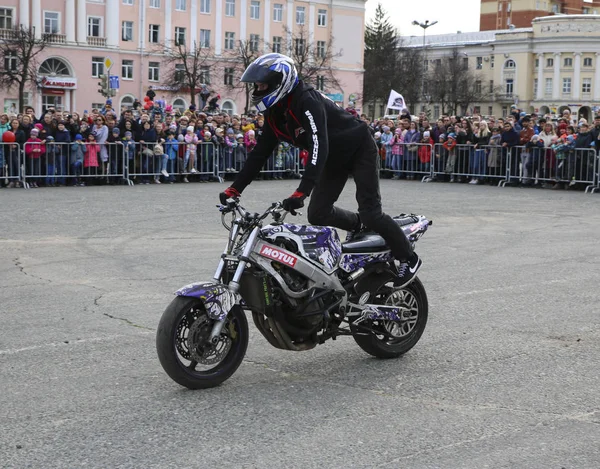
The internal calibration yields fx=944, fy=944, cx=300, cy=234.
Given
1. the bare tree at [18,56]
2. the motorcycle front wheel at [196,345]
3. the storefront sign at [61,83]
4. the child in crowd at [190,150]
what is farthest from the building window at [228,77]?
the motorcycle front wheel at [196,345]

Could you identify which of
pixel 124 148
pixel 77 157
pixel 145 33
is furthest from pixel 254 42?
pixel 77 157

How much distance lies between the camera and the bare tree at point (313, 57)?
271ft

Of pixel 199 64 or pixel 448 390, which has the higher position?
pixel 199 64

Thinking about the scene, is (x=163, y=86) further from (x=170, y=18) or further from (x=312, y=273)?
(x=312, y=273)

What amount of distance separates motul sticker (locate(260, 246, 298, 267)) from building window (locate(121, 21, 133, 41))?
79.7 metres

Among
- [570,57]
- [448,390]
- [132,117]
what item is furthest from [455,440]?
[570,57]

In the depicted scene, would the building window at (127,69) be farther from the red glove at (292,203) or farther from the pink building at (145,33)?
the red glove at (292,203)

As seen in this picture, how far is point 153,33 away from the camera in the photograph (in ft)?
277

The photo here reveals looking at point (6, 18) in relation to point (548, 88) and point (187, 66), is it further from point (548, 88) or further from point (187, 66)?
point (548, 88)

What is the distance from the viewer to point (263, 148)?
6.37m

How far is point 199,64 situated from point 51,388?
7836 cm

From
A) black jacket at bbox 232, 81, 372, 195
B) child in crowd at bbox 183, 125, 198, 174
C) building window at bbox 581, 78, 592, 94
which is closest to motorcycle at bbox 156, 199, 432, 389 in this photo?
black jacket at bbox 232, 81, 372, 195

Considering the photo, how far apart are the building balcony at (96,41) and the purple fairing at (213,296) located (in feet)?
254

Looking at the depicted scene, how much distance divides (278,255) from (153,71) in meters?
81.1
